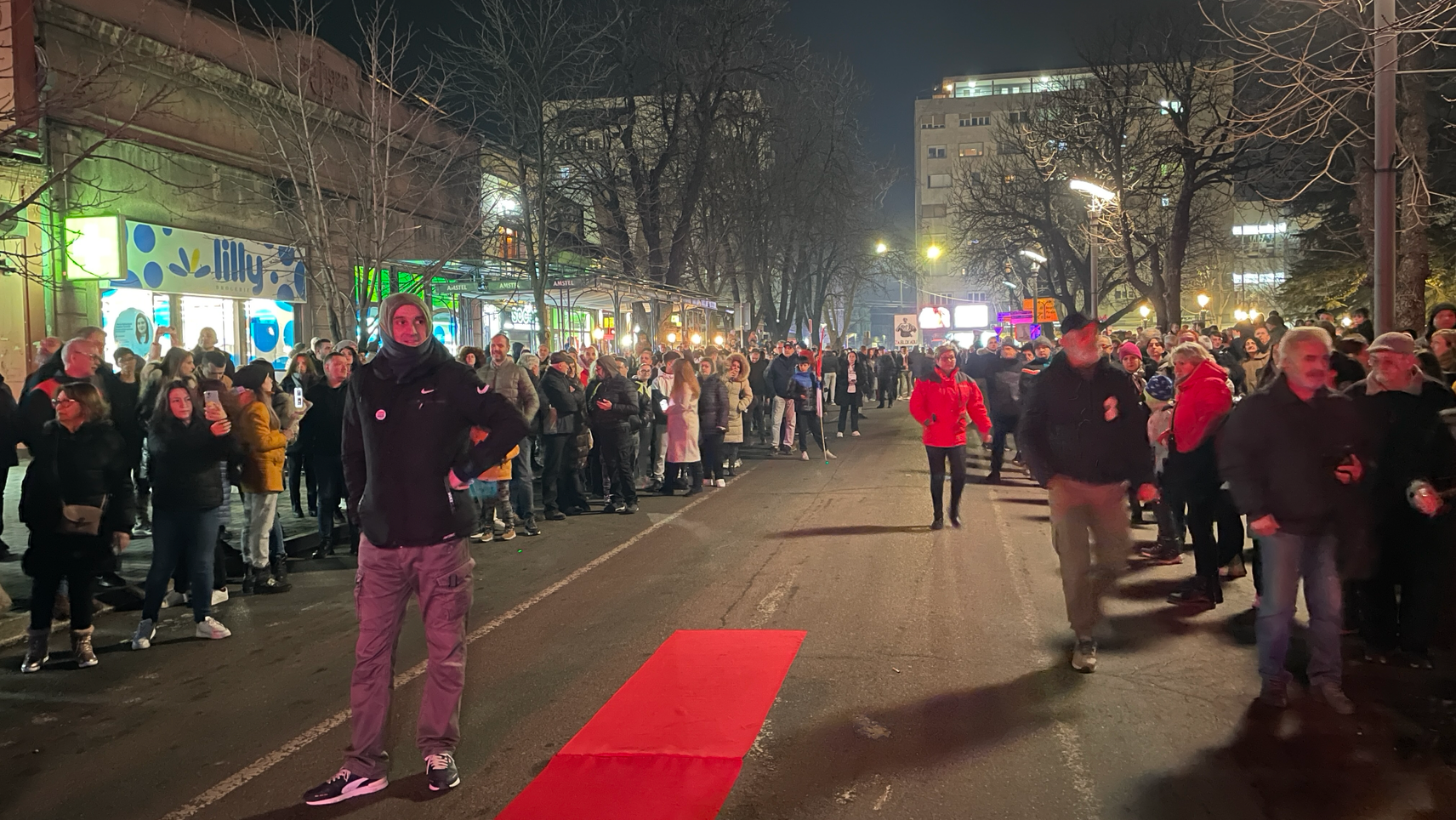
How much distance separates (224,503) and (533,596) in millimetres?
2349

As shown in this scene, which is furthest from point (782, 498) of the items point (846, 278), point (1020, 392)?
point (846, 278)

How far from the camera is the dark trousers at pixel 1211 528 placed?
7.64 meters

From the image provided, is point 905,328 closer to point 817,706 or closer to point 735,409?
point 735,409

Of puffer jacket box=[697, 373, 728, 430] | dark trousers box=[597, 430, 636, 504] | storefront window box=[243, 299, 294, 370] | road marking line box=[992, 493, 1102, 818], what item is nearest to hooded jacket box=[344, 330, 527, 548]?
road marking line box=[992, 493, 1102, 818]

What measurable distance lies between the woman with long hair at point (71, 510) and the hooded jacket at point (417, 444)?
3143mm

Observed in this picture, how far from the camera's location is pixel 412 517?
14.7 feet

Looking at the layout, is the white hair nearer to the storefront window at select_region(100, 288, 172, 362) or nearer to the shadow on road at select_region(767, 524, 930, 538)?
the shadow on road at select_region(767, 524, 930, 538)

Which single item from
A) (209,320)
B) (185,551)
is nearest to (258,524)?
(185,551)

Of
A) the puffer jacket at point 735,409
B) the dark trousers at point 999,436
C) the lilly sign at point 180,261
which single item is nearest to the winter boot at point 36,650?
the lilly sign at point 180,261

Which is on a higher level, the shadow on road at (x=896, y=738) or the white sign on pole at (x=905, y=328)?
the white sign on pole at (x=905, y=328)

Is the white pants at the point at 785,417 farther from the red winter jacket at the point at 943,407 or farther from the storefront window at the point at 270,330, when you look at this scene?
the storefront window at the point at 270,330

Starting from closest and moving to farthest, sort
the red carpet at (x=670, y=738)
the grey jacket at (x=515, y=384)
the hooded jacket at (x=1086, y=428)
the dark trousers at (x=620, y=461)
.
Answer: the red carpet at (x=670, y=738), the hooded jacket at (x=1086, y=428), the grey jacket at (x=515, y=384), the dark trousers at (x=620, y=461)

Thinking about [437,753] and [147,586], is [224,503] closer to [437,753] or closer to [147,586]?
[147,586]

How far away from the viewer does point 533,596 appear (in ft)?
27.0
